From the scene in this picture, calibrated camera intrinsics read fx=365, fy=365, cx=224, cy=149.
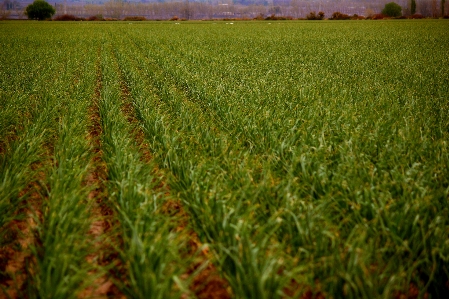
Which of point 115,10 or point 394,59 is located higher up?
point 115,10

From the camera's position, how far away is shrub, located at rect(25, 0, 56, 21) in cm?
8993

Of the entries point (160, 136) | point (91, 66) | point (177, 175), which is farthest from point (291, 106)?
point (91, 66)

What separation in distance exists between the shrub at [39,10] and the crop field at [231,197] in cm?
9712

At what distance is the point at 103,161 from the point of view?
479cm

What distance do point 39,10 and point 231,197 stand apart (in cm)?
10353

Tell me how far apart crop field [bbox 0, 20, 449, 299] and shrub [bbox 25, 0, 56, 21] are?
97122mm

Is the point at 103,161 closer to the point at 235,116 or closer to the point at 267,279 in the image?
the point at 235,116

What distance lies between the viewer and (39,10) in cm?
8969

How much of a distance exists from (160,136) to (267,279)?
3262 mm

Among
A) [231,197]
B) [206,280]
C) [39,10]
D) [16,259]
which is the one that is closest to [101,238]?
[16,259]

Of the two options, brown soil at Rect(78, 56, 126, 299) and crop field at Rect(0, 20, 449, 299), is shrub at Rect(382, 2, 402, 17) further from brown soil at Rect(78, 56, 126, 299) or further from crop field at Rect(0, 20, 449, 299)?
brown soil at Rect(78, 56, 126, 299)

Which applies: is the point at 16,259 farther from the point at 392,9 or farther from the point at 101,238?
the point at 392,9

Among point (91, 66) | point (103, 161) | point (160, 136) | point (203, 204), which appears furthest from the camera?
A: point (91, 66)

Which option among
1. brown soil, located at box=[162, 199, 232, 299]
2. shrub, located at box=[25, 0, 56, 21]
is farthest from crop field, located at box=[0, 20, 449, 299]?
shrub, located at box=[25, 0, 56, 21]
